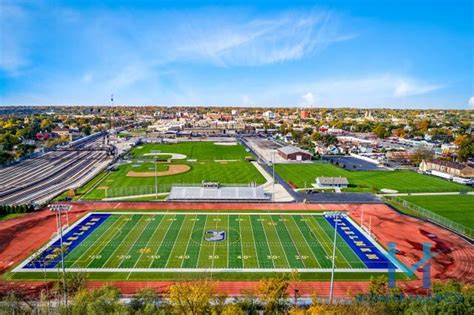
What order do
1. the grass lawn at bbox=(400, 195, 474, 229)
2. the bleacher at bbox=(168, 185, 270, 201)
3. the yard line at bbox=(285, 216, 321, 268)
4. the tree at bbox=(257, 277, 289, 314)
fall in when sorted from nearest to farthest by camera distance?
1. the tree at bbox=(257, 277, 289, 314)
2. the yard line at bbox=(285, 216, 321, 268)
3. the grass lawn at bbox=(400, 195, 474, 229)
4. the bleacher at bbox=(168, 185, 270, 201)

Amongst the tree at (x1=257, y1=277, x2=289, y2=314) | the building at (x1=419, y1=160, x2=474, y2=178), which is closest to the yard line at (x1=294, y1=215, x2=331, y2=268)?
the tree at (x1=257, y1=277, x2=289, y2=314)

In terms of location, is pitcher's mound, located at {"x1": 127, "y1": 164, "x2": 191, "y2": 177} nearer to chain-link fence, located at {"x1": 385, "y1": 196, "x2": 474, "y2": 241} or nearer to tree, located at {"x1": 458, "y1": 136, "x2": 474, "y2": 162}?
chain-link fence, located at {"x1": 385, "y1": 196, "x2": 474, "y2": 241}

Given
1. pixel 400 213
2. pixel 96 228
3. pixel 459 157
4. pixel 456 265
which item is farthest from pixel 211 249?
pixel 459 157

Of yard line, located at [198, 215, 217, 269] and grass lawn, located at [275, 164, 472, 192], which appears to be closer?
yard line, located at [198, 215, 217, 269]

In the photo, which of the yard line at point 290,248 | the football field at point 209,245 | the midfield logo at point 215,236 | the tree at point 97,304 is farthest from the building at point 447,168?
the tree at point 97,304

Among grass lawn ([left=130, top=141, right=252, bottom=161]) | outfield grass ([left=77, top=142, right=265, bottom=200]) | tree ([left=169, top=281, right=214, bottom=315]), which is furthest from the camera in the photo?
grass lawn ([left=130, top=141, right=252, bottom=161])

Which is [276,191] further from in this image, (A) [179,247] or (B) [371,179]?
(A) [179,247]
